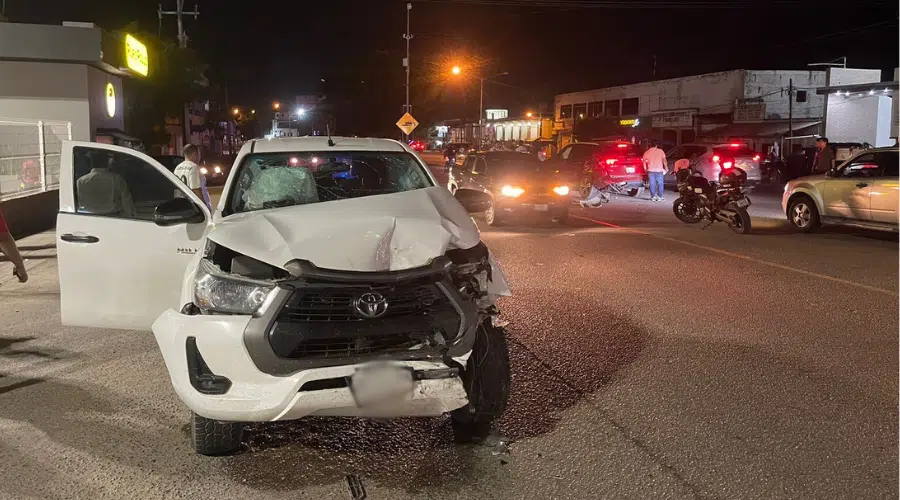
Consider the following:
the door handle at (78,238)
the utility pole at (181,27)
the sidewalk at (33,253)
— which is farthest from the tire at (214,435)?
the utility pole at (181,27)

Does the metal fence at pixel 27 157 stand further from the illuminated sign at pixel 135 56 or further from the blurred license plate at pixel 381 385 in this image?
the blurred license plate at pixel 381 385

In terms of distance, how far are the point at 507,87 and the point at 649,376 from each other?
81.1 metres

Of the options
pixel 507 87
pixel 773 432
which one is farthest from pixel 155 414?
pixel 507 87

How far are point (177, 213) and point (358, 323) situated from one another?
2.12 meters

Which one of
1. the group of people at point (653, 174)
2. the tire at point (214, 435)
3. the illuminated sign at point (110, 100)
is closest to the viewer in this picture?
the tire at point (214, 435)

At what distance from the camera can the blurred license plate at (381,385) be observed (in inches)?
152

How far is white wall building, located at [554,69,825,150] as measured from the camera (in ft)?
132

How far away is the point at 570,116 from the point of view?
61.8 metres

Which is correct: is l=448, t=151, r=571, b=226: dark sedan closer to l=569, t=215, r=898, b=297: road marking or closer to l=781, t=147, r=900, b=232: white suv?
l=569, t=215, r=898, b=297: road marking

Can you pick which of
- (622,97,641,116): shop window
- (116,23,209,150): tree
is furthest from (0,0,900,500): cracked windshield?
(622,97,641,116): shop window

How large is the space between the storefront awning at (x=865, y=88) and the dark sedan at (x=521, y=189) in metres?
17.0

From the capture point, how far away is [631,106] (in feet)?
174

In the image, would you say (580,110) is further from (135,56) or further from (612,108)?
(135,56)

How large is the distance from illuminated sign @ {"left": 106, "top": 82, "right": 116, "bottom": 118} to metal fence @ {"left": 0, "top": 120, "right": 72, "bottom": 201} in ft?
16.0
